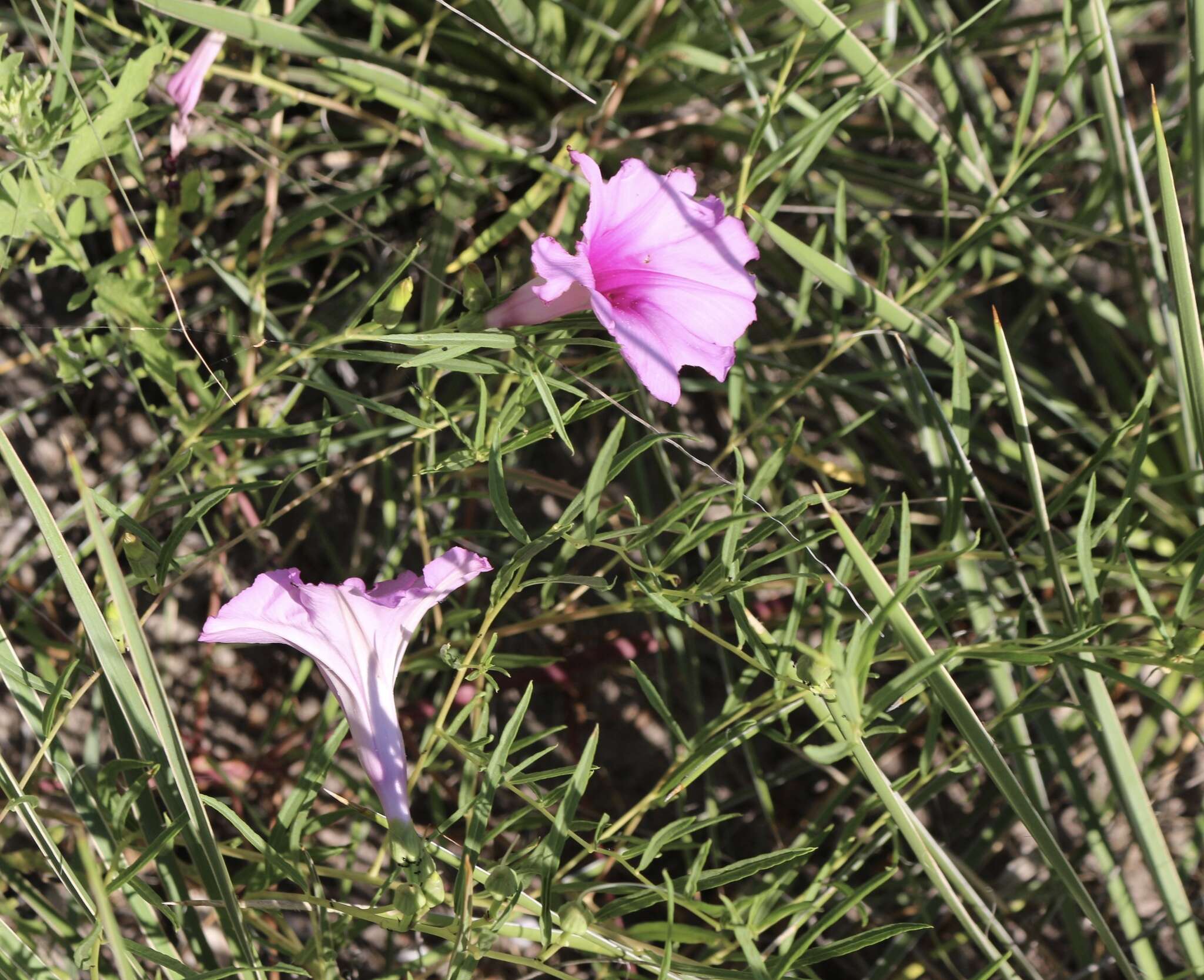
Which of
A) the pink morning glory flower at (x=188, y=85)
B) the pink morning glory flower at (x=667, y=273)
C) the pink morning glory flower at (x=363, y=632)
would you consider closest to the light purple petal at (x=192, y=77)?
the pink morning glory flower at (x=188, y=85)

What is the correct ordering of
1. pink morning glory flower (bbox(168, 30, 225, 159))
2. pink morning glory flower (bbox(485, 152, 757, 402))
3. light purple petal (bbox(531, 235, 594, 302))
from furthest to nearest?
pink morning glory flower (bbox(168, 30, 225, 159)) < pink morning glory flower (bbox(485, 152, 757, 402)) < light purple petal (bbox(531, 235, 594, 302))

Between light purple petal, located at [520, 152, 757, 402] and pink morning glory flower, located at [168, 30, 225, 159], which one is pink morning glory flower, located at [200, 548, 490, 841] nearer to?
light purple petal, located at [520, 152, 757, 402]

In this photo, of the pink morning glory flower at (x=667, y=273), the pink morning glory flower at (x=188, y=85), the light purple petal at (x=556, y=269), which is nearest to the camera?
the light purple petal at (x=556, y=269)

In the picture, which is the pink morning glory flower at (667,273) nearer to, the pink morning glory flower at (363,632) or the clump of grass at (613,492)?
the clump of grass at (613,492)

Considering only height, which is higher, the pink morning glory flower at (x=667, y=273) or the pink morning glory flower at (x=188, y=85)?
the pink morning glory flower at (x=188, y=85)

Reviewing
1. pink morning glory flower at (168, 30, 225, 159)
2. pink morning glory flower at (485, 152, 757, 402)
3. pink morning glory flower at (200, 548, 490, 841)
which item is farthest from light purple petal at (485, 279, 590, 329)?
pink morning glory flower at (168, 30, 225, 159)

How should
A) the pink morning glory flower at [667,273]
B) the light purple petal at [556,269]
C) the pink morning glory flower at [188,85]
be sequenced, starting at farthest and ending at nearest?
the pink morning glory flower at [188,85]
the pink morning glory flower at [667,273]
the light purple petal at [556,269]

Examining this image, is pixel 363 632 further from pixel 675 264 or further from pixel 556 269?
pixel 675 264
